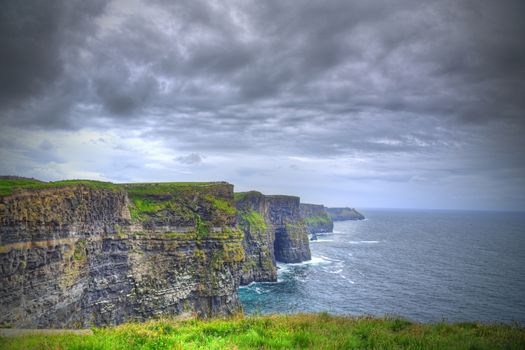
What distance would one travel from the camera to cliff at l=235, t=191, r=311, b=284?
84.6m

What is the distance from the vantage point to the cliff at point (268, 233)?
8462 cm

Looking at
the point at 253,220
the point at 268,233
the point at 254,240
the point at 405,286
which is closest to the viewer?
the point at 405,286

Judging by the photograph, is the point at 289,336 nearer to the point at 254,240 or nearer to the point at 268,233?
the point at 254,240

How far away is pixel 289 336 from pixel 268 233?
292 feet

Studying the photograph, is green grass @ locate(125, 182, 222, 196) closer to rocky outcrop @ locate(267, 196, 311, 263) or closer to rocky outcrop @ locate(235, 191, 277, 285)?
rocky outcrop @ locate(235, 191, 277, 285)

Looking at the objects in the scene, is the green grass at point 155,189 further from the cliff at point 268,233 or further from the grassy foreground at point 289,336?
the grassy foreground at point 289,336

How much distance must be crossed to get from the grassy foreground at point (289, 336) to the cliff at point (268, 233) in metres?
70.5

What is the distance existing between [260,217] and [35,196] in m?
68.9

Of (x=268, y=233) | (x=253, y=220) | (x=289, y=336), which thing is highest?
(x=289, y=336)

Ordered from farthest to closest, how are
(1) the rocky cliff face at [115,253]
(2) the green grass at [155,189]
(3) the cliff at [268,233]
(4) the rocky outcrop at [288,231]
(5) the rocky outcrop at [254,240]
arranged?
(4) the rocky outcrop at [288,231], (3) the cliff at [268,233], (5) the rocky outcrop at [254,240], (2) the green grass at [155,189], (1) the rocky cliff face at [115,253]

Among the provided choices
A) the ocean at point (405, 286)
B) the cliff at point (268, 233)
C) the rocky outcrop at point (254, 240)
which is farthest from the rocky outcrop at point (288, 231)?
the rocky outcrop at point (254, 240)

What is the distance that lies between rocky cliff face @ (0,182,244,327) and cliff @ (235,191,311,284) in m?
28.5

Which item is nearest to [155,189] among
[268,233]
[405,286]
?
[268,233]

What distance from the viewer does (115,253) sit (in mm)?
44438
